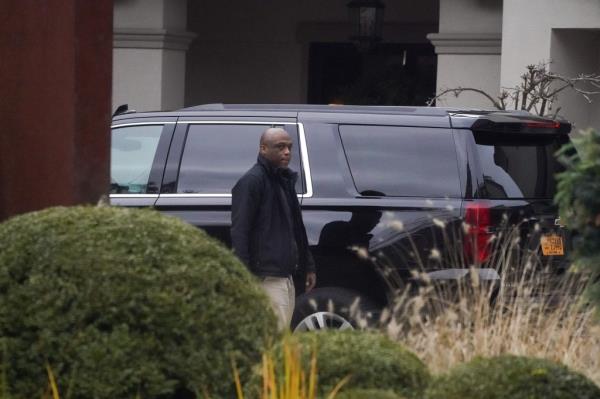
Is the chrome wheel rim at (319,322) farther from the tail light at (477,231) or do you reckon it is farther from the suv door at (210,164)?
the tail light at (477,231)

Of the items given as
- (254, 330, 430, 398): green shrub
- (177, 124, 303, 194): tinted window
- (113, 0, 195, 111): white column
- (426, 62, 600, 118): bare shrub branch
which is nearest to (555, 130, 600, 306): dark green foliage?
(254, 330, 430, 398): green shrub

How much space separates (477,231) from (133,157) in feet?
8.62

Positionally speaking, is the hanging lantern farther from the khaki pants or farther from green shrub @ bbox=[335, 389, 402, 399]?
green shrub @ bbox=[335, 389, 402, 399]

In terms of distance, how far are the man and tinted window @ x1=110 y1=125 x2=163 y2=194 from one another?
1.27m

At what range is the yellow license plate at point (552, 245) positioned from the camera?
329 inches

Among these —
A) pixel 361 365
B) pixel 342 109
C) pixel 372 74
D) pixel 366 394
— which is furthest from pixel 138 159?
pixel 372 74

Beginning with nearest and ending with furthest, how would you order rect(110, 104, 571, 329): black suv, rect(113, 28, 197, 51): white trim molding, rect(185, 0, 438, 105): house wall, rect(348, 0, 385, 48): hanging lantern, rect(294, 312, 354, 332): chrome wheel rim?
rect(110, 104, 571, 329): black suv, rect(294, 312, 354, 332): chrome wheel rim, rect(348, 0, 385, 48): hanging lantern, rect(113, 28, 197, 51): white trim molding, rect(185, 0, 438, 105): house wall

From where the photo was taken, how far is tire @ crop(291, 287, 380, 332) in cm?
833

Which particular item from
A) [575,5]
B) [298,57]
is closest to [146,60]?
[298,57]

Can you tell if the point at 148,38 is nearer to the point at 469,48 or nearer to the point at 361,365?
the point at 469,48

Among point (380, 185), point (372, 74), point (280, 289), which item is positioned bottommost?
point (280, 289)

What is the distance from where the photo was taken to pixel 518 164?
8.61 m

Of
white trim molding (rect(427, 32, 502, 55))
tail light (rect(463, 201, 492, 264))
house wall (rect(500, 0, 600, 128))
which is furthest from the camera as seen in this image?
white trim molding (rect(427, 32, 502, 55))

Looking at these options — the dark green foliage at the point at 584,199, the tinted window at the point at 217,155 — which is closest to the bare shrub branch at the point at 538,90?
the tinted window at the point at 217,155
